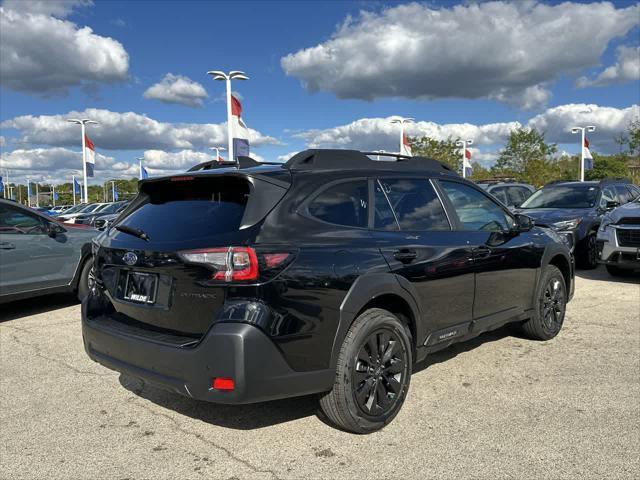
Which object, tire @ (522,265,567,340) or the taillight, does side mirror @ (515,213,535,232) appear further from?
the taillight

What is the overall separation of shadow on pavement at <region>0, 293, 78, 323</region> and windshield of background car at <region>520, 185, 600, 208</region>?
9068 millimetres

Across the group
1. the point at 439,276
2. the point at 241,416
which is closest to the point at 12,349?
the point at 241,416

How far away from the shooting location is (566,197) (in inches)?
449

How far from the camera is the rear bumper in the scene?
2828 mm

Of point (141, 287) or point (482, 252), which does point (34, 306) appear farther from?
point (482, 252)

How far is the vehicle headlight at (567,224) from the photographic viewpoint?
1020 centimetres

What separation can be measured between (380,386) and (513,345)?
245cm

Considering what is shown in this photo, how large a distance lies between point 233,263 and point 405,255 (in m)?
1.32

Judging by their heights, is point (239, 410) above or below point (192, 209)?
below

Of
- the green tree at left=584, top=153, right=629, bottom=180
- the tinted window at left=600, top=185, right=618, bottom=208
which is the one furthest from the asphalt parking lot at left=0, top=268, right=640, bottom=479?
the green tree at left=584, top=153, right=629, bottom=180

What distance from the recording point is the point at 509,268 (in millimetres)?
4816

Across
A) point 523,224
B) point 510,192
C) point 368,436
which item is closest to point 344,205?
point 368,436

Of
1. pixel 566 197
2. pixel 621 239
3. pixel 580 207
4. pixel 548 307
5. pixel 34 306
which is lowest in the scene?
pixel 34 306

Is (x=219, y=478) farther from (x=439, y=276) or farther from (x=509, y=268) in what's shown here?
(x=509, y=268)
